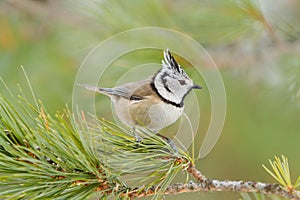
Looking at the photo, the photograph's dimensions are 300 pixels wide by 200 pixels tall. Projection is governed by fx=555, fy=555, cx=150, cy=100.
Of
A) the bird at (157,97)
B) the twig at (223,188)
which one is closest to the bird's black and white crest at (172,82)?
the bird at (157,97)

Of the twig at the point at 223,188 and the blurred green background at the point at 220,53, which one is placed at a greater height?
the blurred green background at the point at 220,53

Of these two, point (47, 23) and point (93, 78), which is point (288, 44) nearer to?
point (93, 78)

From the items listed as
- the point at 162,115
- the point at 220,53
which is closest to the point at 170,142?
the point at 162,115

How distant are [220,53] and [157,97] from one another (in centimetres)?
55

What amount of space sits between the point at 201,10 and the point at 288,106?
43 centimetres

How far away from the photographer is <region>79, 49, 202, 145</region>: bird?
78 cm

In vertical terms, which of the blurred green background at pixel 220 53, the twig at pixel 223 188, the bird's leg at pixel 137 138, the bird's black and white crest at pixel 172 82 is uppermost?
the blurred green background at pixel 220 53

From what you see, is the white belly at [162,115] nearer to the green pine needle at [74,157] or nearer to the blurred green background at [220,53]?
the green pine needle at [74,157]

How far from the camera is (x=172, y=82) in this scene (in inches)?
31.3

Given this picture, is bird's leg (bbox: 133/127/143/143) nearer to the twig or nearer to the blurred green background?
the twig

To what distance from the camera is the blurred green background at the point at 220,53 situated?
121 cm

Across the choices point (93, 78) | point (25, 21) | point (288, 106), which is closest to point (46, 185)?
point (93, 78)

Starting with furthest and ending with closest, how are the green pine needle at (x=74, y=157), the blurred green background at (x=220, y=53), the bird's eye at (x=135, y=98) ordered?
the blurred green background at (x=220, y=53) → the bird's eye at (x=135, y=98) → the green pine needle at (x=74, y=157)

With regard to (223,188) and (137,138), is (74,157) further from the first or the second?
(223,188)
